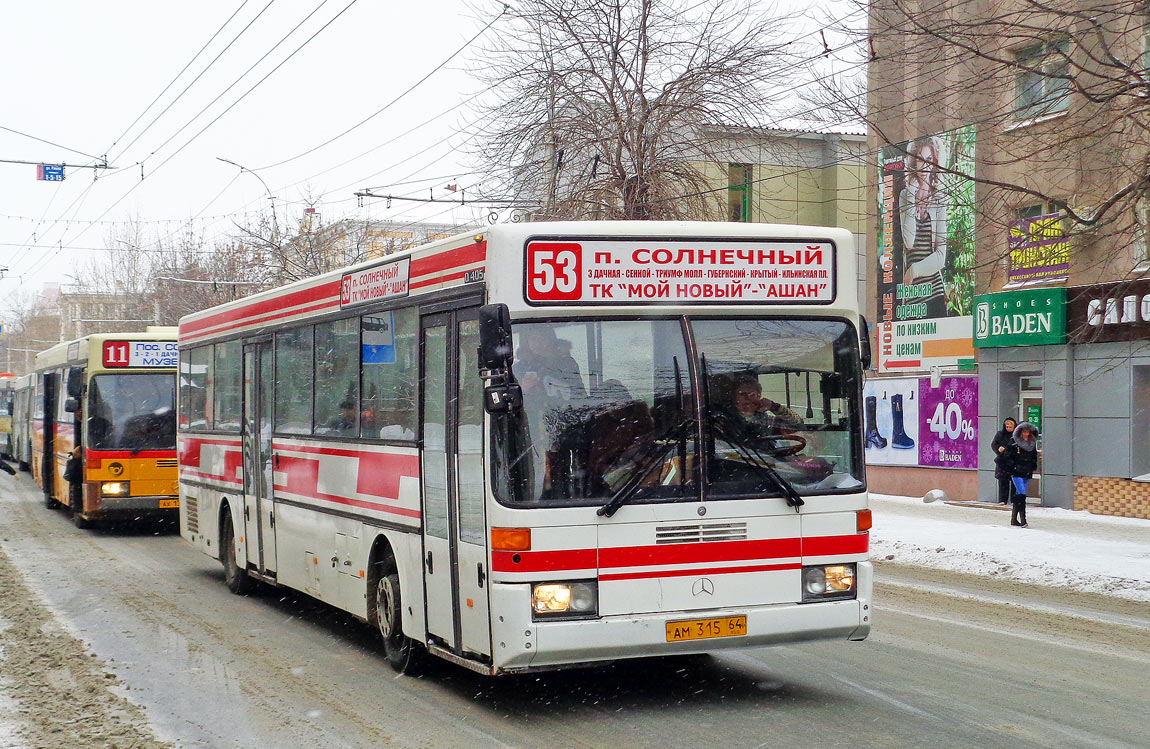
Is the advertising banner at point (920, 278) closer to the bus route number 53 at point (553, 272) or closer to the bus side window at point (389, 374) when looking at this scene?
the bus side window at point (389, 374)

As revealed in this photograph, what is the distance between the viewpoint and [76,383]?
68.7 feet

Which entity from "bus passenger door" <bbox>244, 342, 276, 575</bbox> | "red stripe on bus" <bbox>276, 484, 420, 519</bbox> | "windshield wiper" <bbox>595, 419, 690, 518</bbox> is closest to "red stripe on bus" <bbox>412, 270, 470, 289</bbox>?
"red stripe on bus" <bbox>276, 484, 420, 519</bbox>

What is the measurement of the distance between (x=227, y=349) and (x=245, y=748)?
7.62m

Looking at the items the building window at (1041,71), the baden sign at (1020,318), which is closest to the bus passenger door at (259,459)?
the building window at (1041,71)

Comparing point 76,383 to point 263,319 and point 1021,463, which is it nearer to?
point 263,319

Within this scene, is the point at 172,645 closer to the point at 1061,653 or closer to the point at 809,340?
the point at 809,340

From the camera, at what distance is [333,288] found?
10.7 metres

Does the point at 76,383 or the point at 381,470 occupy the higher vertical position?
the point at 76,383

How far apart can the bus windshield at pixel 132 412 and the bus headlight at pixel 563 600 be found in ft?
47.1

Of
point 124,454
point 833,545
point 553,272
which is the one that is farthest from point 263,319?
point 124,454

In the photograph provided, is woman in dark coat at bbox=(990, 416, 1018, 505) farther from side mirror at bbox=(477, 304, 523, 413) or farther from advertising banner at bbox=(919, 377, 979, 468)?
side mirror at bbox=(477, 304, 523, 413)

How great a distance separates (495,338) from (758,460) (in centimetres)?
171

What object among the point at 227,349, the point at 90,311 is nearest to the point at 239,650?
the point at 227,349

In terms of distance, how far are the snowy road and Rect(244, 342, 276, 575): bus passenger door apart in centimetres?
61
